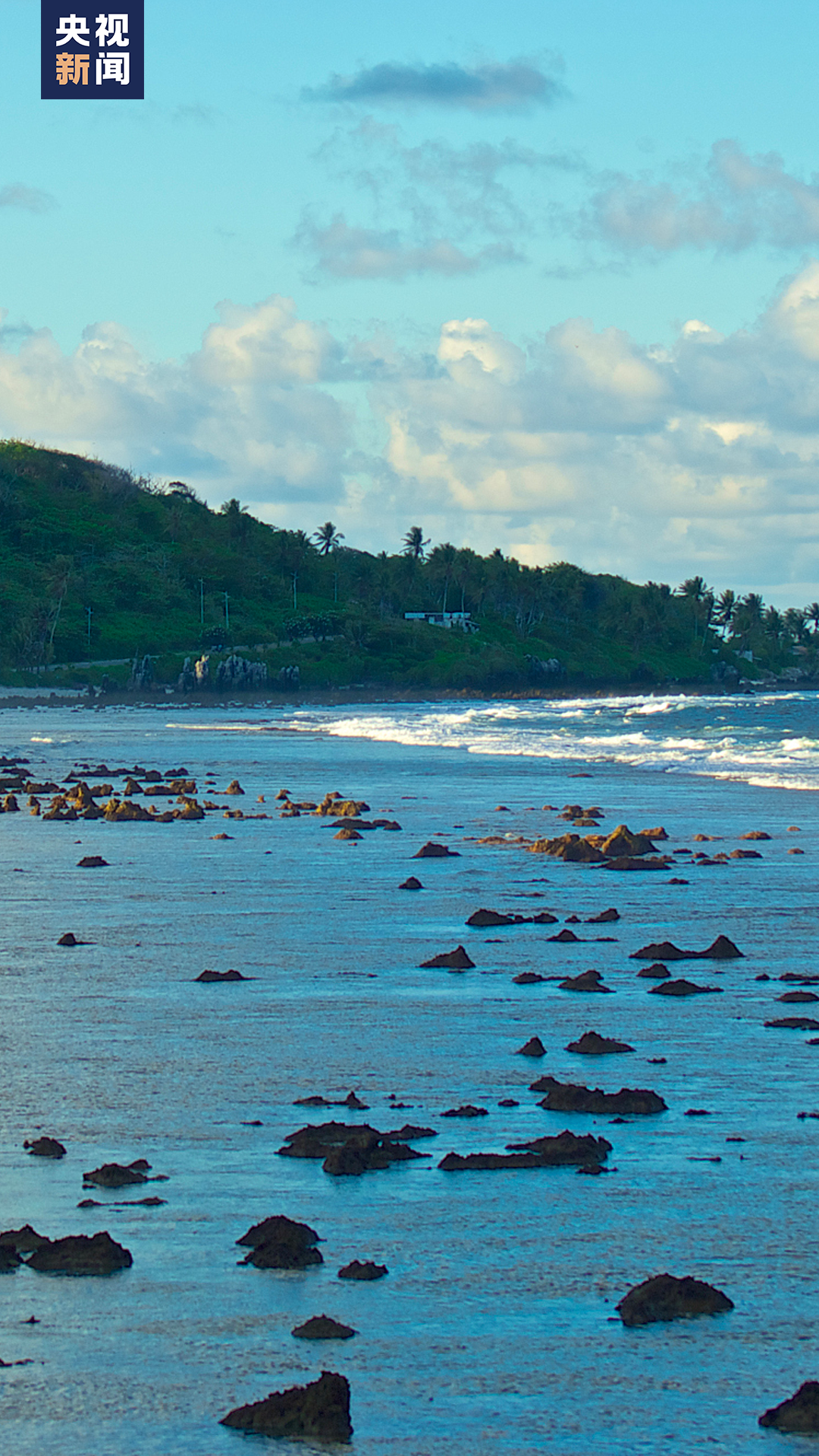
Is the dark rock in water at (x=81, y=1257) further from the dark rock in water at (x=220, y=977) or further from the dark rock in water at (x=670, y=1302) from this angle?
the dark rock in water at (x=220, y=977)

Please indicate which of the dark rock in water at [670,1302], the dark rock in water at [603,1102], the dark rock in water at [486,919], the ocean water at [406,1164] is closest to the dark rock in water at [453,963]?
the ocean water at [406,1164]

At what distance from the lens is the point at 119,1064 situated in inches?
425

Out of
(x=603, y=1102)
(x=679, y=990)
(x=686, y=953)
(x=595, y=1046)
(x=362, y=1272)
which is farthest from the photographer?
(x=686, y=953)

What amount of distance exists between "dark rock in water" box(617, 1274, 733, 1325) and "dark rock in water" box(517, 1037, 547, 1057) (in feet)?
15.0

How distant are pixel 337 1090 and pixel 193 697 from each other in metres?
162

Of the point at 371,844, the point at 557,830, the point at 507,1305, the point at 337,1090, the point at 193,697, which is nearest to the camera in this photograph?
the point at 507,1305

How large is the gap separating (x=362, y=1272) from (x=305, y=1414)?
4.53 feet

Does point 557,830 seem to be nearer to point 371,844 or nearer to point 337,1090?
point 371,844

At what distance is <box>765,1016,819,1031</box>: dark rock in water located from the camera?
12.2m

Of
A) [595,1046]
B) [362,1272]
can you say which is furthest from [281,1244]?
[595,1046]

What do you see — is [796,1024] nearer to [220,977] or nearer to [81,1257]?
[220,977]

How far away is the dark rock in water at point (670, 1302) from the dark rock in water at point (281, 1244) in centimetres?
140

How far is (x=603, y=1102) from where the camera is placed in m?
9.84

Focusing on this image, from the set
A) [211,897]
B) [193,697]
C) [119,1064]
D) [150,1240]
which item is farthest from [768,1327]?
[193,697]
